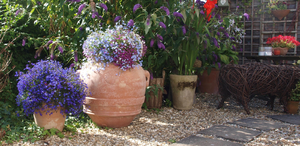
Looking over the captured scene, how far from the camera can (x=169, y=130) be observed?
8.45 feet

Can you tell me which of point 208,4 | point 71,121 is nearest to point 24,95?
point 71,121

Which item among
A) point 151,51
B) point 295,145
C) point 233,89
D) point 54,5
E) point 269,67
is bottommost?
point 295,145

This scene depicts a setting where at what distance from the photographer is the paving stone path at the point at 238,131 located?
2.17 m

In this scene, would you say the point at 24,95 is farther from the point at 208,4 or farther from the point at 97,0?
the point at 208,4

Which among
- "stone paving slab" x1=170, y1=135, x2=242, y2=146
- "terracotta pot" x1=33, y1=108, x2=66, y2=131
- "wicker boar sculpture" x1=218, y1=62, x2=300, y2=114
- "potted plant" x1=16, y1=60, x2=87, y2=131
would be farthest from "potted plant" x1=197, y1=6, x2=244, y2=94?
"terracotta pot" x1=33, y1=108, x2=66, y2=131

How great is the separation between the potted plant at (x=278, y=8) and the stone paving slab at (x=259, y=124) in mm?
3071

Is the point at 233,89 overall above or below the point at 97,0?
below

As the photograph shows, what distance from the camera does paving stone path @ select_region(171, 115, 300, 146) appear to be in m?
2.17

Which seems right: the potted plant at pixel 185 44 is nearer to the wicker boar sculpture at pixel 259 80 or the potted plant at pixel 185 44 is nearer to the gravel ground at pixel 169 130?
the gravel ground at pixel 169 130

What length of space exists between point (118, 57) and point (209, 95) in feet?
8.27

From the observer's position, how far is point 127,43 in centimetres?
243

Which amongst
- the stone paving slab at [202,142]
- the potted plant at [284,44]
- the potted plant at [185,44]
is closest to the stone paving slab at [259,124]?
the stone paving slab at [202,142]

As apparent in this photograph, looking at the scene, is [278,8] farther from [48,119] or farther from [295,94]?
[48,119]

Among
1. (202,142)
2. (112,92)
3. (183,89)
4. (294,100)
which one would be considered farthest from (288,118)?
(112,92)
